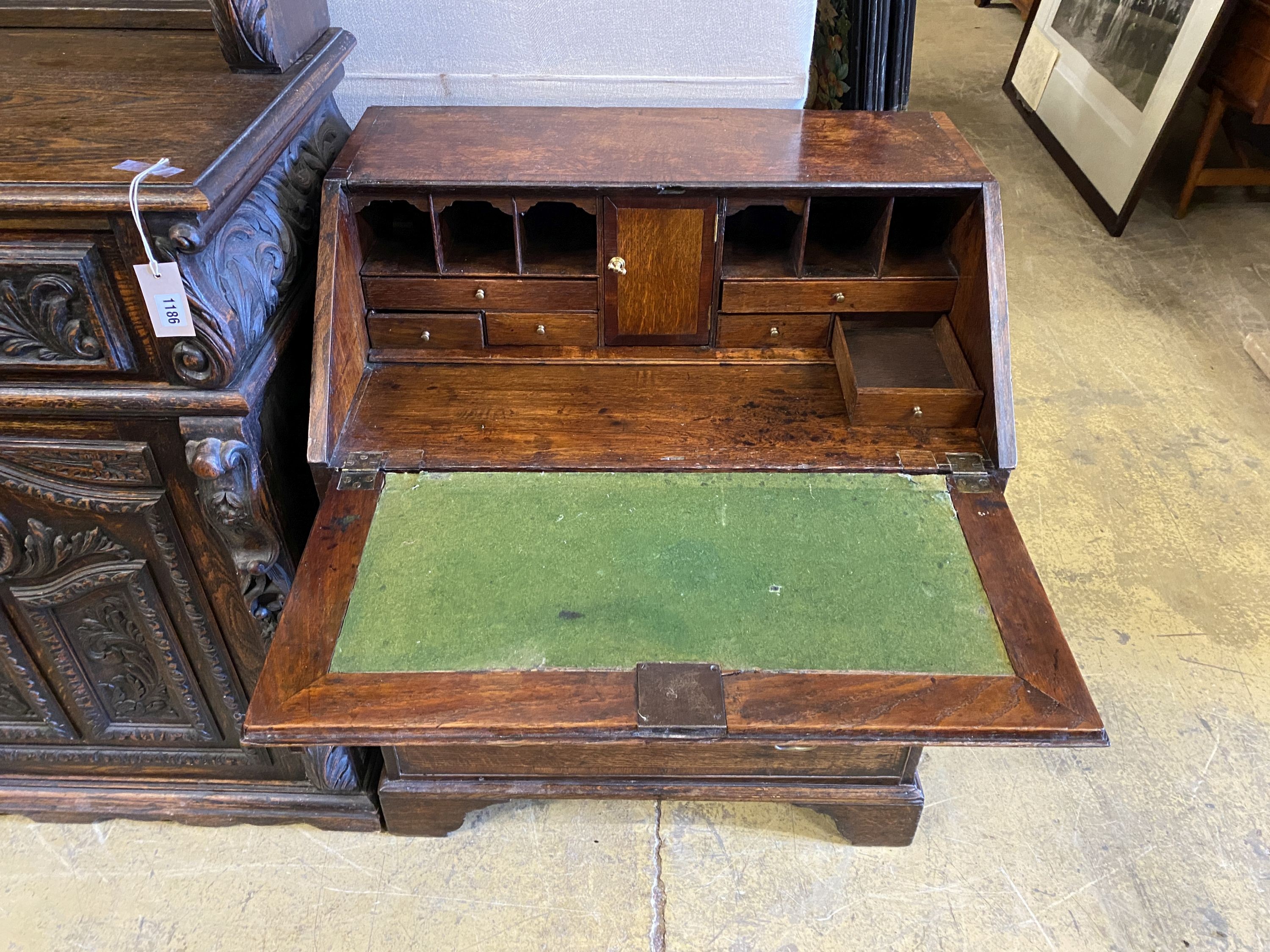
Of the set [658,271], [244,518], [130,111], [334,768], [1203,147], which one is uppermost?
[130,111]

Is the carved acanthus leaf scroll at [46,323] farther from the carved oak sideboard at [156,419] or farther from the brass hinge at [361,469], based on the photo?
the brass hinge at [361,469]

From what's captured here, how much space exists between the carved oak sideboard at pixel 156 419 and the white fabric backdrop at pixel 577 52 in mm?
200

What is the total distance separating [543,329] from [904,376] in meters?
0.58

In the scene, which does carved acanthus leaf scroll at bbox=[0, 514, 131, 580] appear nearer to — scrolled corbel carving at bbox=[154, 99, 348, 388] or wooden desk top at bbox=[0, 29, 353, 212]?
scrolled corbel carving at bbox=[154, 99, 348, 388]

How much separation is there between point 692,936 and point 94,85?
1619 mm

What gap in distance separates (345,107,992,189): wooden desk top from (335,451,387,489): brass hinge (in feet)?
1.31

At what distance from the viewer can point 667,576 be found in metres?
1.15

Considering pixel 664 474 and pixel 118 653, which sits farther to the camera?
pixel 118 653

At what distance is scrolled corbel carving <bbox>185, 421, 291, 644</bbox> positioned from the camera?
118 centimetres

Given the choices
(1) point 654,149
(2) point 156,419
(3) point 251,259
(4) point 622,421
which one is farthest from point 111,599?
(1) point 654,149

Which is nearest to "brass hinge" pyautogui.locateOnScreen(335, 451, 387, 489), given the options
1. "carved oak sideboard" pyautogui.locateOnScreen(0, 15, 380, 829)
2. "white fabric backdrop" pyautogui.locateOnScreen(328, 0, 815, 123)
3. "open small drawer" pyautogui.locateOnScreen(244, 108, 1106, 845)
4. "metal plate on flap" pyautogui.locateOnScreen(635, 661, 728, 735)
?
"open small drawer" pyautogui.locateOnScreen(244, 108, 1106, 845)

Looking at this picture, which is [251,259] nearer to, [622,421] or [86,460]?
[86,460]

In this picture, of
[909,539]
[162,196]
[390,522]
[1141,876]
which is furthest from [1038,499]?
[162,196]

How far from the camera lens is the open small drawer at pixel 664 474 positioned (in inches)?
40.3
